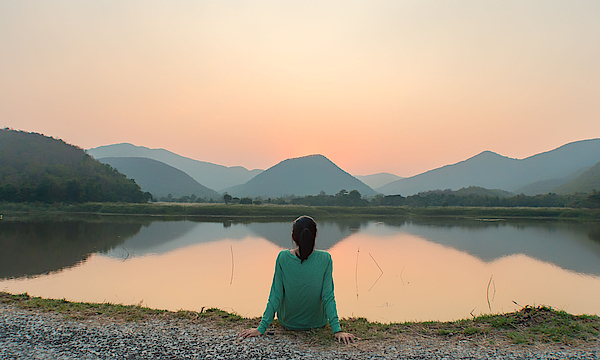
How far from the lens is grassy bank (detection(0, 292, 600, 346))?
14.6 ft

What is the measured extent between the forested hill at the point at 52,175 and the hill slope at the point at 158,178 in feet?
171

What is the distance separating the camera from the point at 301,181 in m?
162

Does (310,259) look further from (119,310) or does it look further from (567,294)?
(567,294)

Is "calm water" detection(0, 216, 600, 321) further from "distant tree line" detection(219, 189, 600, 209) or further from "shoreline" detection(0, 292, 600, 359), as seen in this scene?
"distant tree line" detection(219, 189, 600, 209)

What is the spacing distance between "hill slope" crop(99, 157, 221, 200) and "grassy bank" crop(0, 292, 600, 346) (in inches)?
5028

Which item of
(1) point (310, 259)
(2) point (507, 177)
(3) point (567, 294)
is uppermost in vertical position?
(2) point (507, 177)

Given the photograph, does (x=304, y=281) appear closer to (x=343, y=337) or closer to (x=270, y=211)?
(x=343, y=337)

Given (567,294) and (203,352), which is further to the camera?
(567,294)

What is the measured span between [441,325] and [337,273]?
8.02 meters

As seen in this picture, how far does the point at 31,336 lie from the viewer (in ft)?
14.9

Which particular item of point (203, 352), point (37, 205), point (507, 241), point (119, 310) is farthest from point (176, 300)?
point (37, 205)

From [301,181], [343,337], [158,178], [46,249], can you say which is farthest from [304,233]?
[301,181]

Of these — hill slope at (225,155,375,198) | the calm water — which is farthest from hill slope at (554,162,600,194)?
the calm water

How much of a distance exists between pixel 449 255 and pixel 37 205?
168 feet
